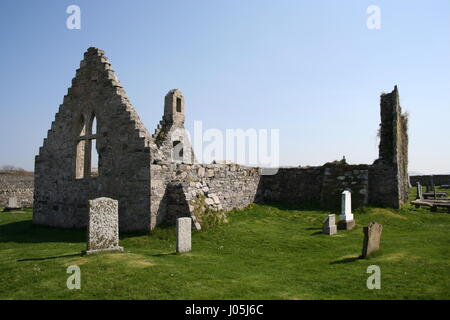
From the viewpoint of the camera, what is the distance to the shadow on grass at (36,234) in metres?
12.9

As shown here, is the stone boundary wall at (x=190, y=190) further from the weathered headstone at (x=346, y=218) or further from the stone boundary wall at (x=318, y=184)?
the weathered headstone at (x=346, y=218)

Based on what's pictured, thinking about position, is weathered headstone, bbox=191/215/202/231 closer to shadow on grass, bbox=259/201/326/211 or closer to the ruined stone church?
the ruined stone church

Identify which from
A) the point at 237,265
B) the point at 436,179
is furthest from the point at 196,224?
the point at 436,179

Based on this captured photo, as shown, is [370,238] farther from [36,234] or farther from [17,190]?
[17,190]

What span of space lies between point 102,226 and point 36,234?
6.63 m

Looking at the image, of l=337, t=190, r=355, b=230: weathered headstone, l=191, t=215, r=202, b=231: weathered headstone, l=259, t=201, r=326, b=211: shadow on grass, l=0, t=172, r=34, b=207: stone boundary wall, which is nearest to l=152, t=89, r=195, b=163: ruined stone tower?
l=259, t=201, r=326, b=211: shadow on grass

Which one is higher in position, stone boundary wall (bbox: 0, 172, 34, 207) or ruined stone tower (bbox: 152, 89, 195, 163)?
ruined stone tower (bbox: 152, 89, 195, 163)

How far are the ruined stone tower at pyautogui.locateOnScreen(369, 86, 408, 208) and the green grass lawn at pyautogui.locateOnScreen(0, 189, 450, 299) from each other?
3.43m

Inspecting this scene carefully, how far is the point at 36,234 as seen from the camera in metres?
14.2

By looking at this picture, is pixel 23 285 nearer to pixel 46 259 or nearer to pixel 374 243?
pixel 46 259

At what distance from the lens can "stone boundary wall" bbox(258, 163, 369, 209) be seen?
59.8 feet

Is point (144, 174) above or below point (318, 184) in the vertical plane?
above

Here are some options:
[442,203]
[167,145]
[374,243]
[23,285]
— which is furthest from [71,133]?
[442,203]

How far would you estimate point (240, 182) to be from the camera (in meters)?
17.8
